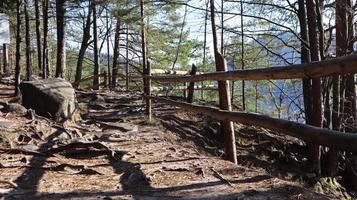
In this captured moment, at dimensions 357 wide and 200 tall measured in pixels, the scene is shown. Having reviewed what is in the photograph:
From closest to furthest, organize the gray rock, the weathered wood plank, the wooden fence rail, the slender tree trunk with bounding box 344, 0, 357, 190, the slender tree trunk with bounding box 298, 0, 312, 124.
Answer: the weathered wood plank, the wooden fence rail, the gray rock, the slender tree trunk with bounding box 344, 0, 357, 190, the slender tree trunk with bounding box 298, 0, 312, 124

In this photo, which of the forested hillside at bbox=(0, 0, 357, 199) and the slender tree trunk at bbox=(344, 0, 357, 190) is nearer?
the forested hillside at bbox=(0, 0, 357, 199)

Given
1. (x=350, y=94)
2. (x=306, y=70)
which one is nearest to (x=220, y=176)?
(x=306, y=70)

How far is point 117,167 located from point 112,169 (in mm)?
118

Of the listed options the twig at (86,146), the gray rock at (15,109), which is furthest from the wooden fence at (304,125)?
the gray rock at (15,109)

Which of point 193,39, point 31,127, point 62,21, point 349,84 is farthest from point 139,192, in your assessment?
point 193,39

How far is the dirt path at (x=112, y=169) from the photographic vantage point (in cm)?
411

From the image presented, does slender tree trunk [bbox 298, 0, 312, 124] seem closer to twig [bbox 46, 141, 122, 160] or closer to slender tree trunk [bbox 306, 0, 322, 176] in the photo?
slender tree trunk [bbox 306, 0, 322, 176]

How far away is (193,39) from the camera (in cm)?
3262

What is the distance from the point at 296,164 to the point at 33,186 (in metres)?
8.02

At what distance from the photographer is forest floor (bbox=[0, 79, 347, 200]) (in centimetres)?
412

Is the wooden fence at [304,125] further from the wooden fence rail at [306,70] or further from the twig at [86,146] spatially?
the twig at [86,146]

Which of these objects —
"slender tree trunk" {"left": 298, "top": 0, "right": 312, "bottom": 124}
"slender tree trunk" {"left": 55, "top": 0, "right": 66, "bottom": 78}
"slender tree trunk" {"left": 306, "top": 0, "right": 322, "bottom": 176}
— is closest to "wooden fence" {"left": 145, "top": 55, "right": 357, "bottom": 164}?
"slender tree trunk" {"left": 306, "top": 0, "right": 322, "bottom": 176}

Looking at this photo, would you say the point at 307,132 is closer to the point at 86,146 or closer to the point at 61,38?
the point at 86,146

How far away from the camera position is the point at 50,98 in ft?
30.6
